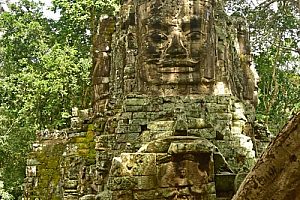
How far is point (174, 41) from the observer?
11.0m

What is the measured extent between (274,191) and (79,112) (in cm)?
1246

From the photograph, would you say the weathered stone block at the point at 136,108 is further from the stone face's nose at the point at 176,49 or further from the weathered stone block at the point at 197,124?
the stone face's nose at the point at 176,49

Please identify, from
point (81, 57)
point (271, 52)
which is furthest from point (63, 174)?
point (271, 52)

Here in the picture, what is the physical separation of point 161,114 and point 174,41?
6.05ft

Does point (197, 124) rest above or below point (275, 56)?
below

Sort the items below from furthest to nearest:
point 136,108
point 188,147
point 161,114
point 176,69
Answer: point 176,69, point 136,108, point 161,114, point 188,147

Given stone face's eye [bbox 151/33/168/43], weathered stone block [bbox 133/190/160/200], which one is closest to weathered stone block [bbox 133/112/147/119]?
stone face's eye [bbox 151/33/168/43]

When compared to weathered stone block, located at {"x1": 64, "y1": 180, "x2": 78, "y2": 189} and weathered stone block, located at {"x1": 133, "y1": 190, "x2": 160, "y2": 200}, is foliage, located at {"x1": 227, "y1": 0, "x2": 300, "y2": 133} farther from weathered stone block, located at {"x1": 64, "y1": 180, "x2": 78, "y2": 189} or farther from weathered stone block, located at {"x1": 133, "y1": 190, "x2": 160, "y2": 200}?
weathered stone block, located at {"x1": 133, "y1": 190, "x2": 160, "y2": 200}

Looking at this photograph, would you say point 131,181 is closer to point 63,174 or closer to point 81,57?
point 63,174

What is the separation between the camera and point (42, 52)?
2417 centimetres

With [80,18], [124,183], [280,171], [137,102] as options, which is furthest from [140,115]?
[80,18]

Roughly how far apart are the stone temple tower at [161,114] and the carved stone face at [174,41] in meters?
0.02

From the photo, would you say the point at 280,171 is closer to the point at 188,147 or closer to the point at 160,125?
the point at 188,147

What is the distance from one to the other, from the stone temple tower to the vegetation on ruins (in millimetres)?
7189
